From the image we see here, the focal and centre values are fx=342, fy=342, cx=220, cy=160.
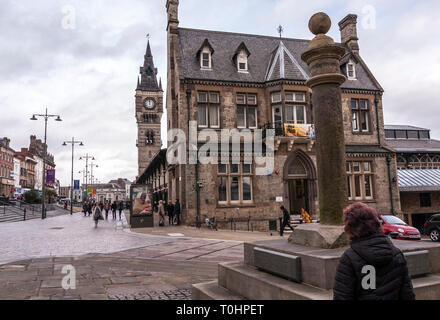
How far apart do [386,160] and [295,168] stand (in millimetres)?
7151

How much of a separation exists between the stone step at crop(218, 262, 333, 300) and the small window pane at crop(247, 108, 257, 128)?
17.8m

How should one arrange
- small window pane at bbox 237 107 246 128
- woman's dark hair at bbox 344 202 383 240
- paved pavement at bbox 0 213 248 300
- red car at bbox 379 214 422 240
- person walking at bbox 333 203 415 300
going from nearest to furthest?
person walking at bbox 333 203 415 300 < woman's dark hair at bbox 344 202 383 240 < paved pavement at bbox 0 213 248 300 < red car at bbox 379 214 422 240 < small window pane at bbox 237 107 246 128

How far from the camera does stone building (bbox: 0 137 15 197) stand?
69.9 m

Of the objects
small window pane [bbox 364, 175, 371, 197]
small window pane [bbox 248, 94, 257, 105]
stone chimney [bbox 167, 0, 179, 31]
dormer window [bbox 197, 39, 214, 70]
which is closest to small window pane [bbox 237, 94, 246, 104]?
small window pane [bbox 248, 94, 257, 105]

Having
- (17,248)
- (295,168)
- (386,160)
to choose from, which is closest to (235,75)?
(295,168)

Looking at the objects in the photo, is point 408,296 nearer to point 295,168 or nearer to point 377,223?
point 377,223

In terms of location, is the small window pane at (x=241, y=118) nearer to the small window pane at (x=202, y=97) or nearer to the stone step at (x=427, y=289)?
the small window pane at (x=202, y=97)

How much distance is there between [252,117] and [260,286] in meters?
19.1

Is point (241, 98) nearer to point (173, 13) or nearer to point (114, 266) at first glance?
point (173, 13)

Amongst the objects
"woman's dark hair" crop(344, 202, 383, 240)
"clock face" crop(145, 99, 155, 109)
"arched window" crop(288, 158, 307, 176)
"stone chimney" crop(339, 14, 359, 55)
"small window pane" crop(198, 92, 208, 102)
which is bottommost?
"woman's dark hair" crop(344, 202, 383, 240)

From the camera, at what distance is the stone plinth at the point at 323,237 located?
16.0 feet

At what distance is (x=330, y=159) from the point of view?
18.4 feet

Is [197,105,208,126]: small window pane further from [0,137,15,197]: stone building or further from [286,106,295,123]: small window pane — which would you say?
[0,137,15,197]: stone building

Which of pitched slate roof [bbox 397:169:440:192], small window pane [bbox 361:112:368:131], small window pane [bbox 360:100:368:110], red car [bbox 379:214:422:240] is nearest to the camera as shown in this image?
red car [bbox 379:214:422:240]
